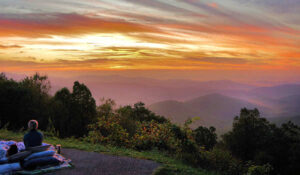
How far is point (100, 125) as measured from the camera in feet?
54.9

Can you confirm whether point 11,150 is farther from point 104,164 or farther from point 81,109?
point 81,109

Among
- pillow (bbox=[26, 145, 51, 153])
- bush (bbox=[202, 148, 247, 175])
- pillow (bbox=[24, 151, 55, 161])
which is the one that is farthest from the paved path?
bush (bbox=[202, 148, 247, 175])

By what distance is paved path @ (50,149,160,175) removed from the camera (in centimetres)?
920

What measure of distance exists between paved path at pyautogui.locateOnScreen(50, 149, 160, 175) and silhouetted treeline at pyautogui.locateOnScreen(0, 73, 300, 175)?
2.79 meters

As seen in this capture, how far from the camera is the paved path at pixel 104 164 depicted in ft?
30.2

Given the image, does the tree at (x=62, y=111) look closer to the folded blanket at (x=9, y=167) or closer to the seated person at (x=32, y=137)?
the seated person at (x=32, y=137)

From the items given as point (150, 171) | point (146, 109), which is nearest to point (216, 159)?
point (150, 171)

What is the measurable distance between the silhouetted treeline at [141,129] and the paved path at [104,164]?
9.16ft

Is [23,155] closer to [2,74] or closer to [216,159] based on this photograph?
[216,159]

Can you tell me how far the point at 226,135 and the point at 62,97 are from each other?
28.9 m

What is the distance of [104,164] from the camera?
10008 mm

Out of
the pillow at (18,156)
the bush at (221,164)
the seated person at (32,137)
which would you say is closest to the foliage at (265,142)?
the bush at (221,164)

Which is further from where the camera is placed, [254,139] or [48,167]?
[254,139]

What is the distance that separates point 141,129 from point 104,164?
6.07m
